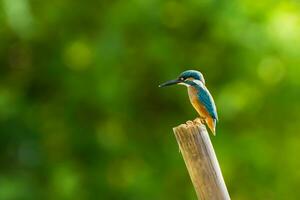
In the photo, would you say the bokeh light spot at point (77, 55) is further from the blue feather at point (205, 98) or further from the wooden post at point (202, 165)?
the wooden post at point (202, 165)

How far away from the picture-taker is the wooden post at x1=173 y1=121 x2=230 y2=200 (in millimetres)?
3221

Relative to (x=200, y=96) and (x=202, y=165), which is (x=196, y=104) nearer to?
(x=200, y=96)

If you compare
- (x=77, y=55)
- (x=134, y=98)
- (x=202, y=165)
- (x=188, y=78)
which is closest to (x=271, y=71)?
(x=134, y=98)

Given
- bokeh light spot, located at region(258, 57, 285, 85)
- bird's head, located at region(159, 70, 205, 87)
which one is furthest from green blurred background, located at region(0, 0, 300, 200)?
bird's head, located at region(159, 70, 205, 87)

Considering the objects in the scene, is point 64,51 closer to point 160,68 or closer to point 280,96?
point 160,68

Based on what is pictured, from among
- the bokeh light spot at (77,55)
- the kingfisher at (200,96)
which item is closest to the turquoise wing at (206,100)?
the kingfisher at (200,96)

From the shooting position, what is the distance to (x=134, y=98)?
27.9 ft

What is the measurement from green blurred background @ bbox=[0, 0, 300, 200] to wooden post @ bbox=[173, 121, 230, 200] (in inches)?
190

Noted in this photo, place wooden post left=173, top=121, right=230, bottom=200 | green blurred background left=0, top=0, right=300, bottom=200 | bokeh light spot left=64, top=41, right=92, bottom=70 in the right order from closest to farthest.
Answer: wooden post left=173, top=121, right=230, bottom=200 → green blurred background left=0, top=0, right=300, bottom=200 → bokeh light spot left=64, top=41, right=92, bottom=70

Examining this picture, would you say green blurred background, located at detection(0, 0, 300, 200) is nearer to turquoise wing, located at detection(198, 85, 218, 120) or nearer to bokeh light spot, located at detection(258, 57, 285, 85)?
bokeh light spot, located at detection(258, 57, 285, 85)

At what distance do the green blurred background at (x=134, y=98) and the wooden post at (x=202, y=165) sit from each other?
483 cm

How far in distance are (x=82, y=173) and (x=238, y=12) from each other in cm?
218

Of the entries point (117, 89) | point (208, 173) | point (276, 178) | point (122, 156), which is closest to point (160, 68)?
point (117, 89)

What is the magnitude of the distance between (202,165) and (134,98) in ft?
17.4
